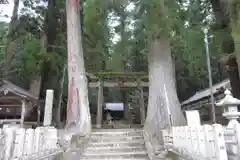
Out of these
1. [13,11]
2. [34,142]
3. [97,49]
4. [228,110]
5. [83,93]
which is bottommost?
[34,142]


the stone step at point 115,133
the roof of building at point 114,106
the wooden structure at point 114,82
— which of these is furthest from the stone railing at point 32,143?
the roof of building at point 114,106

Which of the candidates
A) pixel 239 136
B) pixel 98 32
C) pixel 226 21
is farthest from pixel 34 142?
pixel 98 32

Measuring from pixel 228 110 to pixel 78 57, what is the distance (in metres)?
6.27

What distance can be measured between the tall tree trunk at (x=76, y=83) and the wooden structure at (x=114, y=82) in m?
3.57

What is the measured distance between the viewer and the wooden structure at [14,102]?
11.9m

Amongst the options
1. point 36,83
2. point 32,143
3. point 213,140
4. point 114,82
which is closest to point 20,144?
point 32,143

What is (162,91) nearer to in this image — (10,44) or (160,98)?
(160,98)

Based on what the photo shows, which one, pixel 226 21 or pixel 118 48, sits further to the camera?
pixel 118 48

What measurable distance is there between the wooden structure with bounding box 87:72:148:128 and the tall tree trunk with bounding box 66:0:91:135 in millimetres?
3573

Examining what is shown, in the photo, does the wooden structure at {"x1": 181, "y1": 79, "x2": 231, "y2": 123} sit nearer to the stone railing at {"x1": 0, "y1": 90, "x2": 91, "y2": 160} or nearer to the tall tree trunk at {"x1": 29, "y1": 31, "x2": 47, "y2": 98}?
the stone railing at {"x1": 0, "y1": 90, "x2": 91, "y2": 160}

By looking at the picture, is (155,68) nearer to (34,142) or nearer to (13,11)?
(34,142)

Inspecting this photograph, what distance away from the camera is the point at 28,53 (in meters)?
14.1

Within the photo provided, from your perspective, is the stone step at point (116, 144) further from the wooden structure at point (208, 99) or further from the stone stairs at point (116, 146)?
the wooden structure at point (208, 99)

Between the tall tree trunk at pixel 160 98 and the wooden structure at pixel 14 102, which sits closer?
the tall tree trunk at pixel 160 98
